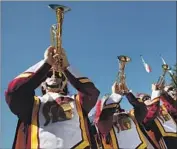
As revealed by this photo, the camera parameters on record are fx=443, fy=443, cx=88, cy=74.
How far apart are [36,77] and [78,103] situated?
0.52m

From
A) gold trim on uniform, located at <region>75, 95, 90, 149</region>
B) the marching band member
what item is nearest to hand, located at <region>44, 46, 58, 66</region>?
gold trim on uniform, located at <region>75, 95, 90, 149</region>

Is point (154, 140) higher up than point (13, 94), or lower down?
lower down

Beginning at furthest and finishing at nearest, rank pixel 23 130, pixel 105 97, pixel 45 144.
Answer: pixel 105 97
pixel 23 130
pixel 45 144

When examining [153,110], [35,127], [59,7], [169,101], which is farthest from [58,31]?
[169,101]

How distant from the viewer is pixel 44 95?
13.3ft

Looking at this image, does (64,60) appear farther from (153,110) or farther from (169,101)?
(169,101)

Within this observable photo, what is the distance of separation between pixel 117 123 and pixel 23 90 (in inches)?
73.5

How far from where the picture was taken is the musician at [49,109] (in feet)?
12.3

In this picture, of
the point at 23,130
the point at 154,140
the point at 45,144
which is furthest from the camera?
the point at 154,140

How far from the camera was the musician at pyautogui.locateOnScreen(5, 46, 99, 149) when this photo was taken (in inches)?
147

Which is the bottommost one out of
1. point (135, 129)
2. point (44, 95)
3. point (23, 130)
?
point (135, 129)

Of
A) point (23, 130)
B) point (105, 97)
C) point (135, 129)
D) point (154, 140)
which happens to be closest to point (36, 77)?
point (23, 130)

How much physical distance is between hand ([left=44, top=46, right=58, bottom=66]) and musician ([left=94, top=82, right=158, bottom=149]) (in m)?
1.32

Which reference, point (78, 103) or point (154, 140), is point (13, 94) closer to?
point (78, 103)
